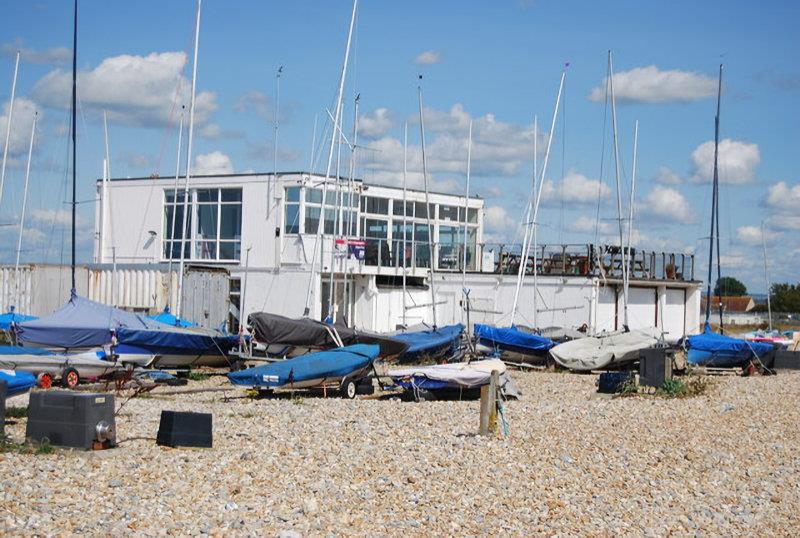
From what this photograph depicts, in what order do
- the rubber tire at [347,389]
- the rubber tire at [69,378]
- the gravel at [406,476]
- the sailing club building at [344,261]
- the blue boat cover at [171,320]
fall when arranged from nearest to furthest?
the gravel at [406,476] < the rubber tire at [69,378] < the rubber tire at [347,389] < the blue boat cover at [171,320] < the sailing club building at [344,261]

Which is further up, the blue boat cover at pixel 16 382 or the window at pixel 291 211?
the window at pixel 291 211

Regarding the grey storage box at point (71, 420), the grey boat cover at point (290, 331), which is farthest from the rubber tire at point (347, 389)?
the grey storage box at point (71, 420)

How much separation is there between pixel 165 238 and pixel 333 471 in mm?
30047

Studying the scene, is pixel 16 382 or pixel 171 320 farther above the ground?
pixel 171 320

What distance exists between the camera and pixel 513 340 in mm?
35562

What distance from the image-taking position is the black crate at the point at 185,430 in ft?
51.8

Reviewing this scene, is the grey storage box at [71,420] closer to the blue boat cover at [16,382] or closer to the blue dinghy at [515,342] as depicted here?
the blue boat cover at [16,382]

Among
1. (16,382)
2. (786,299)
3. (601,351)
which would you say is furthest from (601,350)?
(786,299)

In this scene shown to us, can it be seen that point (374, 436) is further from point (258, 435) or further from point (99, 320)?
point (99, 320)

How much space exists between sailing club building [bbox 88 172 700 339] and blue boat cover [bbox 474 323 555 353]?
16.9 ft

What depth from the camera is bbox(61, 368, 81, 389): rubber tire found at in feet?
77.4

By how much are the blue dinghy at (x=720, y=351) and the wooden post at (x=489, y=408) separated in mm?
18010

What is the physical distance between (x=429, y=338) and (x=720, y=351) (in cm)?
989

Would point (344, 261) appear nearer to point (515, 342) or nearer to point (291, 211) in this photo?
point (291, 211)
